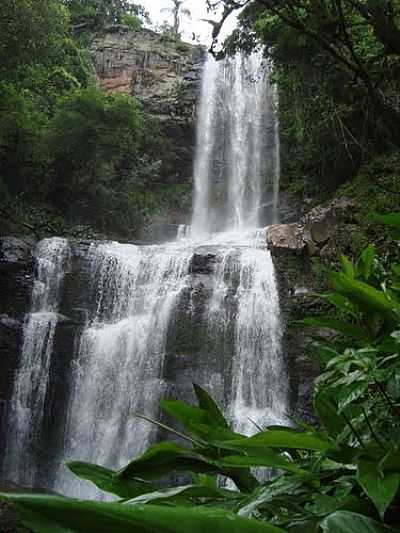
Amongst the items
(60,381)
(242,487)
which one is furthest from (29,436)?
(242,487)

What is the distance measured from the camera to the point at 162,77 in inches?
848

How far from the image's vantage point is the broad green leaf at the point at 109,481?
2.79ft

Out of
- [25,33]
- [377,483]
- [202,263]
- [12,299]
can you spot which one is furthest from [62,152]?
[377,483]

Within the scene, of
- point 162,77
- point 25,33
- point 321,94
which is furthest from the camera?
point 162,77

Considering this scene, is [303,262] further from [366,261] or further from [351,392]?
[351,392]

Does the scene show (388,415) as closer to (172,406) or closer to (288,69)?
(172,406)

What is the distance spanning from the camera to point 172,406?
840 mm

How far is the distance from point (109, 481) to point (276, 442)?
319 millimetres

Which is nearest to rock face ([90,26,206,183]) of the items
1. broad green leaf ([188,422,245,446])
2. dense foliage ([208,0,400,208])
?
dense foliage ([208,0,400,208])

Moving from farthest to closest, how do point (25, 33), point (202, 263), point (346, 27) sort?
1. point (25, 33)
2. point (202, 263)
3. point (346, 27)

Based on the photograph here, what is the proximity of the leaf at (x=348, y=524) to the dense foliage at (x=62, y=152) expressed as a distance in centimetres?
1280

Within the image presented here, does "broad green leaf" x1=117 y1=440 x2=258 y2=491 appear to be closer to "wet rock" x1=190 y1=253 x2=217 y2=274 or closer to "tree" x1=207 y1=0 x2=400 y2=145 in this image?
"tree" x1=207 y1=0 x2=400 y2=145

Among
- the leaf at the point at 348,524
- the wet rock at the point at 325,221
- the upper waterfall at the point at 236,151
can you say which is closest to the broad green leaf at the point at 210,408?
the leaf at the point at 348,524

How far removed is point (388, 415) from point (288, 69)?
398 inches
